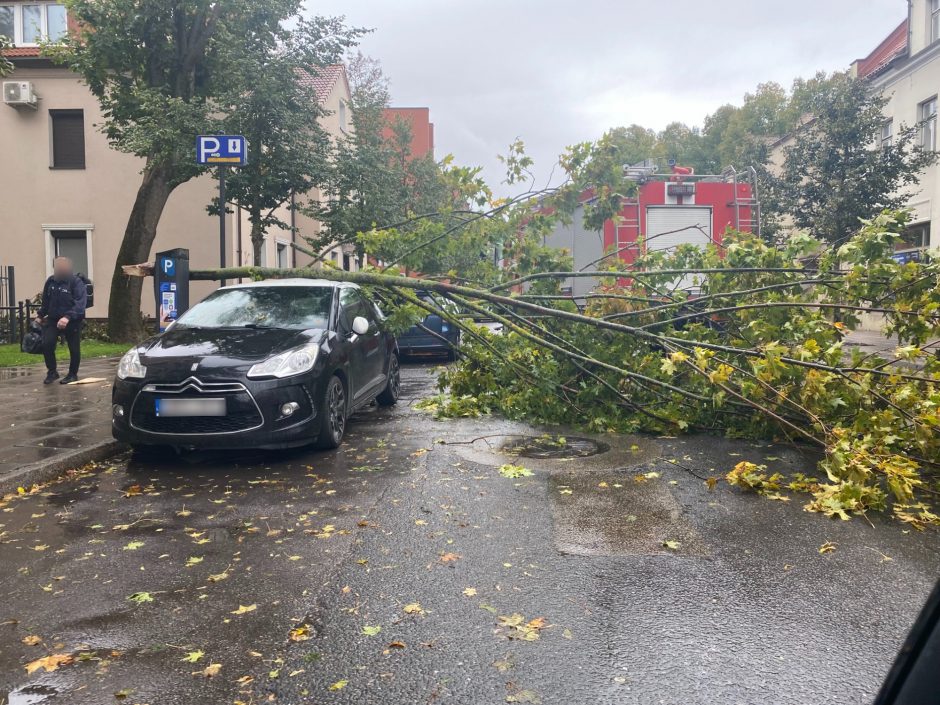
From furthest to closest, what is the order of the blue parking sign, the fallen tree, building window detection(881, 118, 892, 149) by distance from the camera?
building window detection(881, 118, 892, 149), the blue parking sign, the fallen tree

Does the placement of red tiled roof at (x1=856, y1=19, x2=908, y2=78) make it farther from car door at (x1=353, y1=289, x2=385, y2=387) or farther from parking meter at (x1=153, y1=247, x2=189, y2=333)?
parking meter at (x1=153, y1=247, x2=189, y2=333)

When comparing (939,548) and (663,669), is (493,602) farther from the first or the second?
(939,548)

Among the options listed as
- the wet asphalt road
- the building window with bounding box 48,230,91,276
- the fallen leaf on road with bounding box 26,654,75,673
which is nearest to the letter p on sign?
the wet asphalt road

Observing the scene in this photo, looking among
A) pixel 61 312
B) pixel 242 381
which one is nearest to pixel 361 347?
pixel 242 381

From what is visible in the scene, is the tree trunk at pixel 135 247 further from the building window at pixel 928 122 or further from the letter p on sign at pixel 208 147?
the building window at pixel 928 122

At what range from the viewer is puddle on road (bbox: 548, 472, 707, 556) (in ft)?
15.3

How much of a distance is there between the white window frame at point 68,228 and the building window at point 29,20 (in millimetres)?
6151

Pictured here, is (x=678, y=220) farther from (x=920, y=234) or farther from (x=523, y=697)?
(x=523, y=697)

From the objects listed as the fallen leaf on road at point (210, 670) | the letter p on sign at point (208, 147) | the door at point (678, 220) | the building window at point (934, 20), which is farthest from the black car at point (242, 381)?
the building window at point (934, 20)

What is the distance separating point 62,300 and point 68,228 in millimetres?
14395

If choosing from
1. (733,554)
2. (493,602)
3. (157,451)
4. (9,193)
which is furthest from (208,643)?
(9,193)

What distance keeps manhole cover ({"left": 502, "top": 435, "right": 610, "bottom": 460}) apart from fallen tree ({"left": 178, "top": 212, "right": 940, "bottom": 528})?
2.07 ft

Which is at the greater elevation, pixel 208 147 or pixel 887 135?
pixel 887 135

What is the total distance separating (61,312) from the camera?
11562mm
